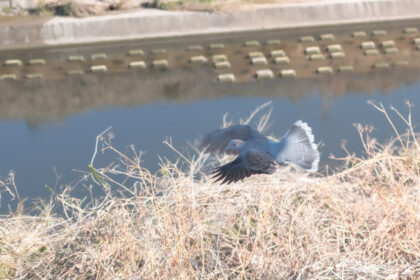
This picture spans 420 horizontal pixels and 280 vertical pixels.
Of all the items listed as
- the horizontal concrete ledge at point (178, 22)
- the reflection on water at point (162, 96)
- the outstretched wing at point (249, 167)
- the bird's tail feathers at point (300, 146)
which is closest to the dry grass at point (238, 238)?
the outstretched wing at point (249, 167)

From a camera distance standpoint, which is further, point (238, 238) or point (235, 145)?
point (235, 145)

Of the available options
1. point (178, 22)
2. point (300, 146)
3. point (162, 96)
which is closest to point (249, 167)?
point (300, 146)

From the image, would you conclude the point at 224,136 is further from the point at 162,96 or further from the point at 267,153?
the point at 162,96

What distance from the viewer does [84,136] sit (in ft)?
28.5

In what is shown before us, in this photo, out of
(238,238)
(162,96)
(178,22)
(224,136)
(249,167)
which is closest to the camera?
(238,238)

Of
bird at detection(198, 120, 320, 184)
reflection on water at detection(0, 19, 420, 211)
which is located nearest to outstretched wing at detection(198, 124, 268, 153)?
bird at detection(198, 120, 320, 184)

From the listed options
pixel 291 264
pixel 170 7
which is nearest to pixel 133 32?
pixel 170 7

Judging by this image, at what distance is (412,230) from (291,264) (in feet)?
2.53

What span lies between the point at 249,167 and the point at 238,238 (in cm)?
44

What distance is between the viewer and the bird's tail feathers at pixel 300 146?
406 centimetres

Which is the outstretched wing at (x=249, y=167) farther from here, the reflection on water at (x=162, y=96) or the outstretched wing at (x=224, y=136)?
the reflection on water at (x=162, y=96)

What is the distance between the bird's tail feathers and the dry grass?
0.98 ft

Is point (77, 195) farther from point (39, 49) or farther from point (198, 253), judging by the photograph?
point (39, 49)

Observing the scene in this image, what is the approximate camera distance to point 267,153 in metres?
4.10
